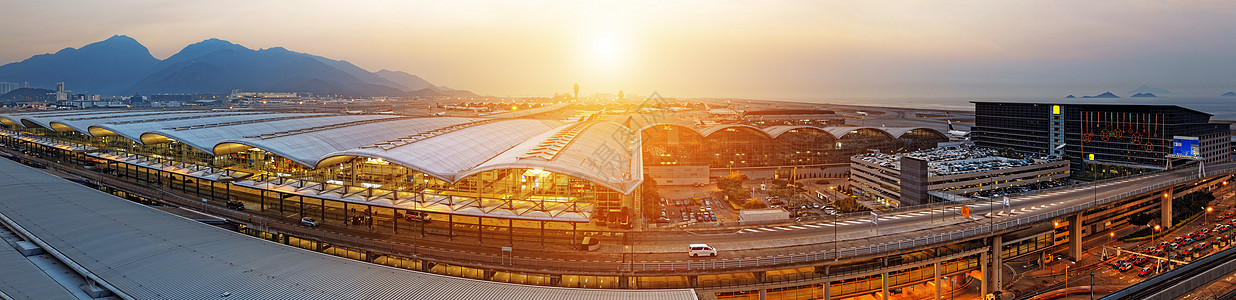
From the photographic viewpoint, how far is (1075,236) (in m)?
31.3

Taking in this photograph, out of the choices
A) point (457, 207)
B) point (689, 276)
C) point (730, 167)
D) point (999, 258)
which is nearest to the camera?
point (689, 276)

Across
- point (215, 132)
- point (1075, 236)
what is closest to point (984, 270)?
point (1075, 236)

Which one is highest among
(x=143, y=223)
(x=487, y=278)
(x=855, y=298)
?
(x=143, y=223)

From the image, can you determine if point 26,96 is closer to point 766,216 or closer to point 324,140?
point 324,140

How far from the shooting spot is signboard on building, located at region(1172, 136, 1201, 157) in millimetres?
45375

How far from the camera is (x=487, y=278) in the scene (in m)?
21.5

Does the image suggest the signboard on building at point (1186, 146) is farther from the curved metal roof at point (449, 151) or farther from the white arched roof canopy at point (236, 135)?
the white arched roof canopy at point (236, 135)

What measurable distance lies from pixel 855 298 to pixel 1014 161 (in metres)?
31.8

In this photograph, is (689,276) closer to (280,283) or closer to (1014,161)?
(280,283)

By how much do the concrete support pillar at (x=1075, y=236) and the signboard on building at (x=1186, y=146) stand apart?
976 inches

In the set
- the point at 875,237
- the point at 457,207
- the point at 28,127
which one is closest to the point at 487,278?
the point at 457,207

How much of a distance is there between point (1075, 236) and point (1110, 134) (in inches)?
1021

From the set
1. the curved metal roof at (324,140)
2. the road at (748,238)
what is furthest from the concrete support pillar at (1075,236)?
the curved metal roof at (324,140)

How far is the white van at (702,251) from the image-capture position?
22641 millimetres
